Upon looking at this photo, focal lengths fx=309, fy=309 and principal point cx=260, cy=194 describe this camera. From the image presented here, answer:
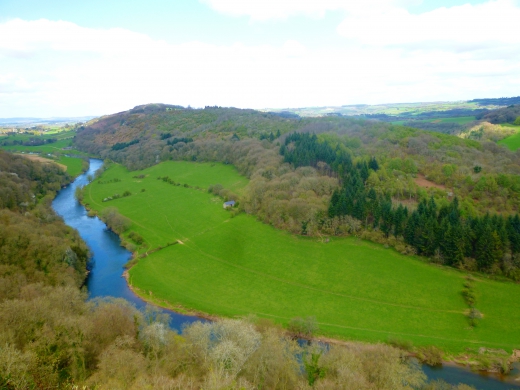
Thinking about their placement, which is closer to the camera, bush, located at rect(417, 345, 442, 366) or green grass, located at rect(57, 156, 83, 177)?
bush, located at rect(417, 345, 442, 366)

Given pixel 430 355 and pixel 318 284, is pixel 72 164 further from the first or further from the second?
pixel 430 355

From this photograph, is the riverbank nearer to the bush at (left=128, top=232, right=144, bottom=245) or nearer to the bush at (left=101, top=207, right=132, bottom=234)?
the bush at (left=128, top=232, right=144, bottom=245)

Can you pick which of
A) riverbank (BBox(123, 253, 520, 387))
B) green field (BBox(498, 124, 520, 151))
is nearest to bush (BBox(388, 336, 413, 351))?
riverbank (BBox(123, 253, 520, 387))

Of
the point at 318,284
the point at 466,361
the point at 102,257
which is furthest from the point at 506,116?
the point at 102,257

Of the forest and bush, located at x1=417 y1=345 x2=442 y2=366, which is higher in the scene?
the forest

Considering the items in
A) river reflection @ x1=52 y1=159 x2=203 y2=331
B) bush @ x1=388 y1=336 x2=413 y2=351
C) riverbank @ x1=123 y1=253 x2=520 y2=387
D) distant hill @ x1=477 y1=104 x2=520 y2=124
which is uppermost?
distant hill @ x1=477 y1=104 x2=520 y2=124

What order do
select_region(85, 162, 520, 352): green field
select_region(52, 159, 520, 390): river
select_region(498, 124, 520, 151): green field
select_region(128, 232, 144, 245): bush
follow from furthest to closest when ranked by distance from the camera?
select_region(498, 124, 520, 151): green field → select_region(128, 232, 144, 245): bush → select_region(85, 162, 520, 352): green field → select_region(52, 159, 520, 390): river

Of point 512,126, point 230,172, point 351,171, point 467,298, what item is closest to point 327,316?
point 467,298
